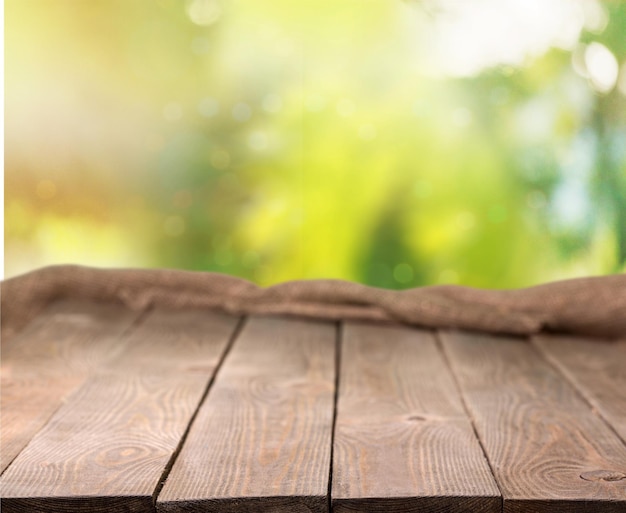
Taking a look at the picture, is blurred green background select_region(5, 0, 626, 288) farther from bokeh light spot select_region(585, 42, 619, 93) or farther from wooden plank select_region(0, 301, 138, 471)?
wooden plank select_region(0, 301, 138, 471)

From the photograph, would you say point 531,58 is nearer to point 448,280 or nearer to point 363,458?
point 448,280

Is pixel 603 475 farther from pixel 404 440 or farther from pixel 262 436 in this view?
pixel 262 436

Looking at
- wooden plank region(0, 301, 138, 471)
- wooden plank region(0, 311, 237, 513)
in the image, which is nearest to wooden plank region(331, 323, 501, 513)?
wooden plank region(0, 311, 237, 513)

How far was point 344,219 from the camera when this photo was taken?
2473mm

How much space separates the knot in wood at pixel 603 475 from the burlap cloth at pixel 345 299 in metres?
0.82

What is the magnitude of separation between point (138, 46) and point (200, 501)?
1.61 metres

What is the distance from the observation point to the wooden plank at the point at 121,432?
1088mm

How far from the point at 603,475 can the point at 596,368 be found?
61 cm

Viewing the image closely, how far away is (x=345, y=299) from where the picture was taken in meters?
2.11

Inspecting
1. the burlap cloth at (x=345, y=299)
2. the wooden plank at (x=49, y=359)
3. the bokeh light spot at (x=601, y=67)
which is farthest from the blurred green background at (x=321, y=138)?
the wooden plank at (x=49, y=359)

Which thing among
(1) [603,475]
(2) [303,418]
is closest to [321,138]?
(2) [303,418]

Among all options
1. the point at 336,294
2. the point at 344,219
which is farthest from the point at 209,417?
the point at 344,219

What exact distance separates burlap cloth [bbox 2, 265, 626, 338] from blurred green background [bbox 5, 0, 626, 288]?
287mm

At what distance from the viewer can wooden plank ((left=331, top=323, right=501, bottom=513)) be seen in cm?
108
